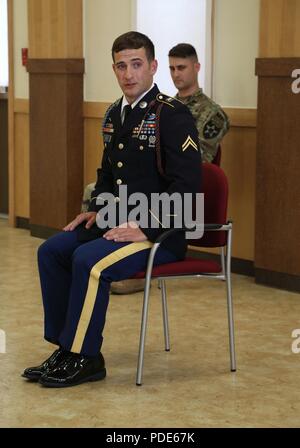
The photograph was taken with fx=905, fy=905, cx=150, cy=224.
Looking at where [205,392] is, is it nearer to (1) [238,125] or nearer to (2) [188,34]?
(1) [238,125]

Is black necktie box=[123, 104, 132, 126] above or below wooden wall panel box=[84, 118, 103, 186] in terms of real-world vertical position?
above

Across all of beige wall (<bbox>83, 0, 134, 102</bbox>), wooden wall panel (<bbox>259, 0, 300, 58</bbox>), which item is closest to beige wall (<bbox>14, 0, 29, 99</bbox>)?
beige wall (<bbox>83, 0, 134, 102</bbox>)

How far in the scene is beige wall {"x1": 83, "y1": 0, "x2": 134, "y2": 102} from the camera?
6.04 metres

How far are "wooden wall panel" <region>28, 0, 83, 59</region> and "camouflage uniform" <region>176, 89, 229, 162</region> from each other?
157 centimetres

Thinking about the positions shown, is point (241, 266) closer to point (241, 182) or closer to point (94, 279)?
point (241, 182)

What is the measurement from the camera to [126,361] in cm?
361

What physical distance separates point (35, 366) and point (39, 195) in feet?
10.5

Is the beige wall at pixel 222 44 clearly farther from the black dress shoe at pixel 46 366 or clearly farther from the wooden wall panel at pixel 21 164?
the black dress shoe at pixel 46 366

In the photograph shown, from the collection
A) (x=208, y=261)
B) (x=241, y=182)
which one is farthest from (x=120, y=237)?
(x=241, y=182)

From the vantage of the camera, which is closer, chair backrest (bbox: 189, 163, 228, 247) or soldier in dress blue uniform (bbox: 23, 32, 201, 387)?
soldier in dress blue uniform (bbox: 23, 32, 201, 387)

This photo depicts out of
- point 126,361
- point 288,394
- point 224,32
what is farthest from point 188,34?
point 288,394

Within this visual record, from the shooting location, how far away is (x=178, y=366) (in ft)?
11.7

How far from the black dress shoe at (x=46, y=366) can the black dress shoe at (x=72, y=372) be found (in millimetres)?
17

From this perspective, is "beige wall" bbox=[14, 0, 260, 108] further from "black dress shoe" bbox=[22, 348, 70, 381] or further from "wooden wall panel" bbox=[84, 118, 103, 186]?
"black dress shoe" bbox=[22, 348, 70, 381]
